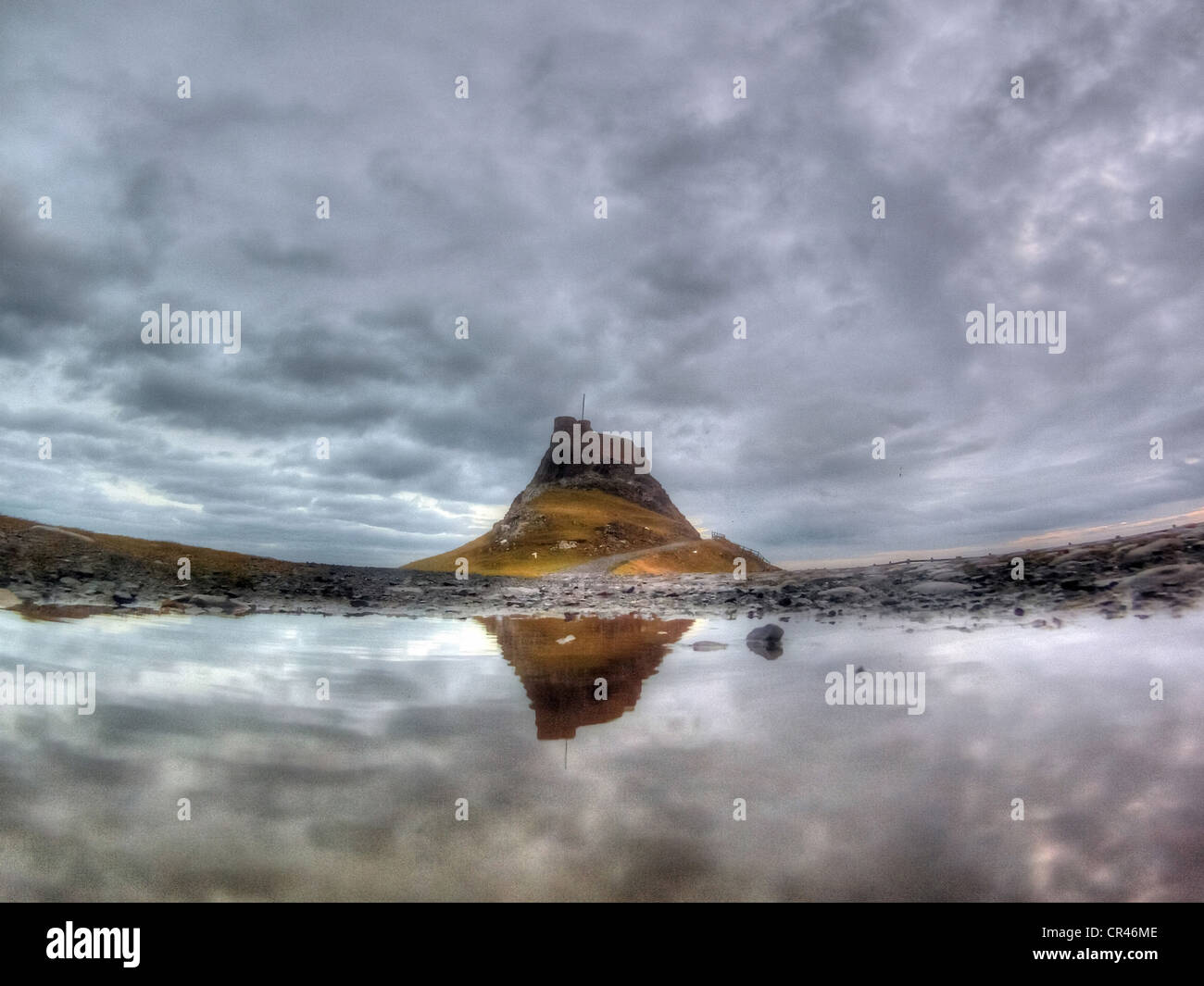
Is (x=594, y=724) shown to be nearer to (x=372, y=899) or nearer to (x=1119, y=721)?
(x=372, y=899)

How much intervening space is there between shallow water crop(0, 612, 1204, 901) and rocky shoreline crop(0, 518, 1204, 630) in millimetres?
3325

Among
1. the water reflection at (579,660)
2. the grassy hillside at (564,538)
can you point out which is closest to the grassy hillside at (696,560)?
the grassy hillside at (564,538)

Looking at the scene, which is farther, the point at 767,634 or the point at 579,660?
the point at 767,634

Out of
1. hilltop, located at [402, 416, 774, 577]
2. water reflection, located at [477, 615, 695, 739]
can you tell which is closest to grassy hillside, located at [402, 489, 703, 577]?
hilltop, located at [402, 416, 774, 577]

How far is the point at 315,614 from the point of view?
13.9m

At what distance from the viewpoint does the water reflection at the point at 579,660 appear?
5.69 m

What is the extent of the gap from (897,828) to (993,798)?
0.82m

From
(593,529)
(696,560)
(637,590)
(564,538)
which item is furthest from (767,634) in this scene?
(593,529)

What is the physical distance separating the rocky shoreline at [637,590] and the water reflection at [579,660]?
2.78 m

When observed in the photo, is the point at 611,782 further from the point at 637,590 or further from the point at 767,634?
the point at 637,590

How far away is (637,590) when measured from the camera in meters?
23.4

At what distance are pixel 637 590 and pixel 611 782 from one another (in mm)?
19575

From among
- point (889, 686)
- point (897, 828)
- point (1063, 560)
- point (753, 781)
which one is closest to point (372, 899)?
point (753, 781)

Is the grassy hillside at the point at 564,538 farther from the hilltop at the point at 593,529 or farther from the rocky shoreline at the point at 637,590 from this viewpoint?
the rocky shoreline at the point at 637,590
